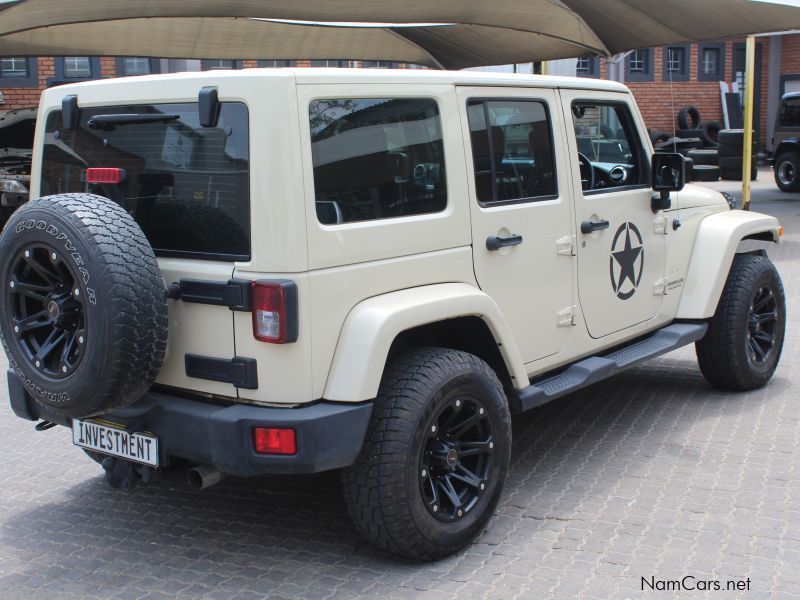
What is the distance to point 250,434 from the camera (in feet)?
10.8

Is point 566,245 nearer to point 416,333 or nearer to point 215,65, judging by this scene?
point 416,333

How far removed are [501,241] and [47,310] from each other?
183cm

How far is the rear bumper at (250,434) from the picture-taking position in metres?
3.27

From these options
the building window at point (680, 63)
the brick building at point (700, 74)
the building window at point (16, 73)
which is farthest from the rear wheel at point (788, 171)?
the building window at point (16, 73)

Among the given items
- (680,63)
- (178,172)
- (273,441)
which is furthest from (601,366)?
(680,63)

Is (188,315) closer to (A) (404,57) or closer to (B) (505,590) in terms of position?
(B) (505,590)

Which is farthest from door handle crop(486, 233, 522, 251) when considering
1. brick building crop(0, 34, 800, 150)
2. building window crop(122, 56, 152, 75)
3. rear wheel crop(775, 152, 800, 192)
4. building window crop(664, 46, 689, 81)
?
building window crop(664, 46, 689, 81)

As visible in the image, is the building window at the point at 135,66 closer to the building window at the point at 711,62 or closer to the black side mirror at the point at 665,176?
the black side mirror at the point at 665,176

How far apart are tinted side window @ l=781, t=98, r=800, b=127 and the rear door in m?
19.2

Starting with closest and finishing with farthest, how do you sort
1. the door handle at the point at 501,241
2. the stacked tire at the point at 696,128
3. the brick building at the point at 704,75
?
the door handle at the point at 501,241
the brick building at the point at 704,75
the stacked tire at the point at 696,128

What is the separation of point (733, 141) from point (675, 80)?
4727mm

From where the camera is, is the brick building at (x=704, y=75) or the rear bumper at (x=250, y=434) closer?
the rear bumper at (x=250, y=434)

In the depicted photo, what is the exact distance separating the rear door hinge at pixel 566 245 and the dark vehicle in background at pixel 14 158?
9232 millimetres

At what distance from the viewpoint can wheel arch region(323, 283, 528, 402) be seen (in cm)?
336
